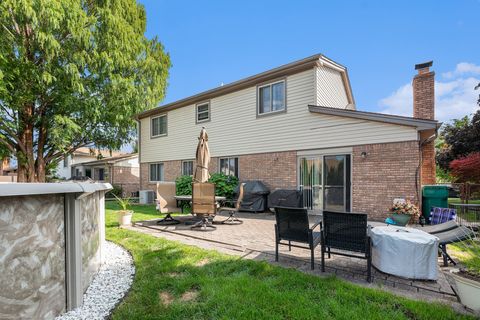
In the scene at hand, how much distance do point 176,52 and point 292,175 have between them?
59.0 feet

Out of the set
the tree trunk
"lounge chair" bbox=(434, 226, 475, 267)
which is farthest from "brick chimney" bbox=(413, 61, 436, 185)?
the tree trunk

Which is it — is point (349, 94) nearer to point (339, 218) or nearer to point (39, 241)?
point (339, 218)

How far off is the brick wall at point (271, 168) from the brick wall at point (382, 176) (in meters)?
2.45

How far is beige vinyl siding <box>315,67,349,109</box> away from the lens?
34.9 ft

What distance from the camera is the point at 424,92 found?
36.6ft

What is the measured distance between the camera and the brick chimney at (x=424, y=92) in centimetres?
1098

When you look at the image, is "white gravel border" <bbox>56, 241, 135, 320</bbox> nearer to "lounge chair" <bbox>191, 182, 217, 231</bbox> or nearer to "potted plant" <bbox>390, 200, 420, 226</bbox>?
"lounge chair" <bbox>191, 182, 217, 231</bbox>

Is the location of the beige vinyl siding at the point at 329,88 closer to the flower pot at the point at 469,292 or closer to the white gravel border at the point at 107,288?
the flower pot at the point at 469,292

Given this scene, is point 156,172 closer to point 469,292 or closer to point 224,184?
point 224,184

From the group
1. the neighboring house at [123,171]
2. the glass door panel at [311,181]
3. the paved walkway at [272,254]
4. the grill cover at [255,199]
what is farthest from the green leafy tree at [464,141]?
the neighboring house at [123,171]

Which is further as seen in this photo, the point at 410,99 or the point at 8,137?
the point at 8,137

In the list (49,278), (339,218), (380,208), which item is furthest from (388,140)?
(49,278)

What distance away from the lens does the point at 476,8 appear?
383 inches

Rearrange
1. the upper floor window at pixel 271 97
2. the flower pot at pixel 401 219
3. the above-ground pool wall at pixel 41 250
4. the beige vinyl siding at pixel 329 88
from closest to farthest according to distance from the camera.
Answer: the above-ground pool wall at pixel 41 250 < the flower pot at pixel 401 219 < the beige vinyl siding at pixel 329 88 < the upper floor window at pixel 271 97
